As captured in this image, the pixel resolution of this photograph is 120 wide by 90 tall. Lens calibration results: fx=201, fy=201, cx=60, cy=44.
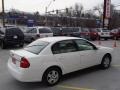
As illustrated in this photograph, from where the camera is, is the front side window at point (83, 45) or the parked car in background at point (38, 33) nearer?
the front side window at point (83, 45)

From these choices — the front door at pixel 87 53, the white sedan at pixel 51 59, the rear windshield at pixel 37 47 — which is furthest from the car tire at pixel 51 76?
the front door at pixel 87 53

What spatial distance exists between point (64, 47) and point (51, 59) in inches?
30.5

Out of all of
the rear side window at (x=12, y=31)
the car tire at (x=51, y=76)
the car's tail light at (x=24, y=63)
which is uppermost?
the rear side window at (x=12, y=31)

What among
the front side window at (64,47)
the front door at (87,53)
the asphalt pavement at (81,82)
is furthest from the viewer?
the front door at (87,53)

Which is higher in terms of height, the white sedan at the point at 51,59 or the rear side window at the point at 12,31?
the rear side window at the point at 12,31

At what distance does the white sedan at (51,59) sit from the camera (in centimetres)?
594

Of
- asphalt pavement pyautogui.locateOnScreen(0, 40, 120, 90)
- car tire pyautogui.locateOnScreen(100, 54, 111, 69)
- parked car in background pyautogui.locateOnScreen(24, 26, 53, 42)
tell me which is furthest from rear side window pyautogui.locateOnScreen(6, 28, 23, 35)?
car tire pyautogui.locateOnScreen(100, 54, 111, 69)

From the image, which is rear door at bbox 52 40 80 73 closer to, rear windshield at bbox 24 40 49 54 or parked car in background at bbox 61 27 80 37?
rear windshield at bbox 24 40 49 54

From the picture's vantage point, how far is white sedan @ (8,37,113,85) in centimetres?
594

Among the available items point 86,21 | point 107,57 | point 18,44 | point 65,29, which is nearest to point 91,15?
point 86,21

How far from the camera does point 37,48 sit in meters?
6.66

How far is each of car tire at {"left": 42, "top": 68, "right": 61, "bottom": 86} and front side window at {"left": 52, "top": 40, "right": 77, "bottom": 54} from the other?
0.61 metres

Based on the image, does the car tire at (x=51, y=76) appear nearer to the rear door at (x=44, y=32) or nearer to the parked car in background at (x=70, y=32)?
the rear door at (x=44, y=32)

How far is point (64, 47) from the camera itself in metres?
6.84
